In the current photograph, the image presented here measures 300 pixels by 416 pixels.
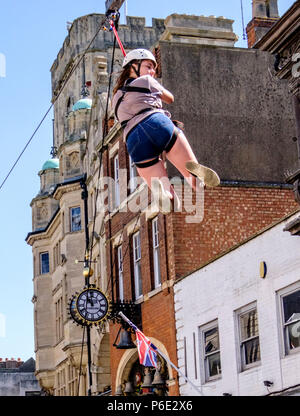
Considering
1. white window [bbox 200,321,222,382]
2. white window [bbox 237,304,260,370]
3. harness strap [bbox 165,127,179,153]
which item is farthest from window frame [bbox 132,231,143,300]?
harness strap [bbox 165,127,179,153]

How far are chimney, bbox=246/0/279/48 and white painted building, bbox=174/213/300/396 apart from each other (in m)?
9.73

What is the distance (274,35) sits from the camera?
21.1 m

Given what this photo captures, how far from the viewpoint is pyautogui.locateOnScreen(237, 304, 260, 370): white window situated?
78.4 feet

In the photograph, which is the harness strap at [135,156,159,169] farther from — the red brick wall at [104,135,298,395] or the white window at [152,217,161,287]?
the white window at [152,217,161,287]

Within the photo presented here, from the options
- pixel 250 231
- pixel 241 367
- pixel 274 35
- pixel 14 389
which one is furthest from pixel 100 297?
pixel 14 389

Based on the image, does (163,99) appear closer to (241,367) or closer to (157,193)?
(157,193)

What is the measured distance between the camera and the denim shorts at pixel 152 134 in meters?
11.3

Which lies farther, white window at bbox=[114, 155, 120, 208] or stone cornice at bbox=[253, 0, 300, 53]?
white window at bbox=[114, 155, 120, 208]

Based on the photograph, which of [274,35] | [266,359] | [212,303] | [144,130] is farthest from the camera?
[212,303]

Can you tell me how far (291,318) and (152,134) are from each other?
11895mm

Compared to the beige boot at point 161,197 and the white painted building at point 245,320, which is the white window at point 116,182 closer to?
the white painted building at point 245,320

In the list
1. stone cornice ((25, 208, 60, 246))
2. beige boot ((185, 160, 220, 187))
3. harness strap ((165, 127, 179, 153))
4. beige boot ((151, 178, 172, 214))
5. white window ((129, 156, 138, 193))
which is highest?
stone cornice ((25, 208, 60, 246))
